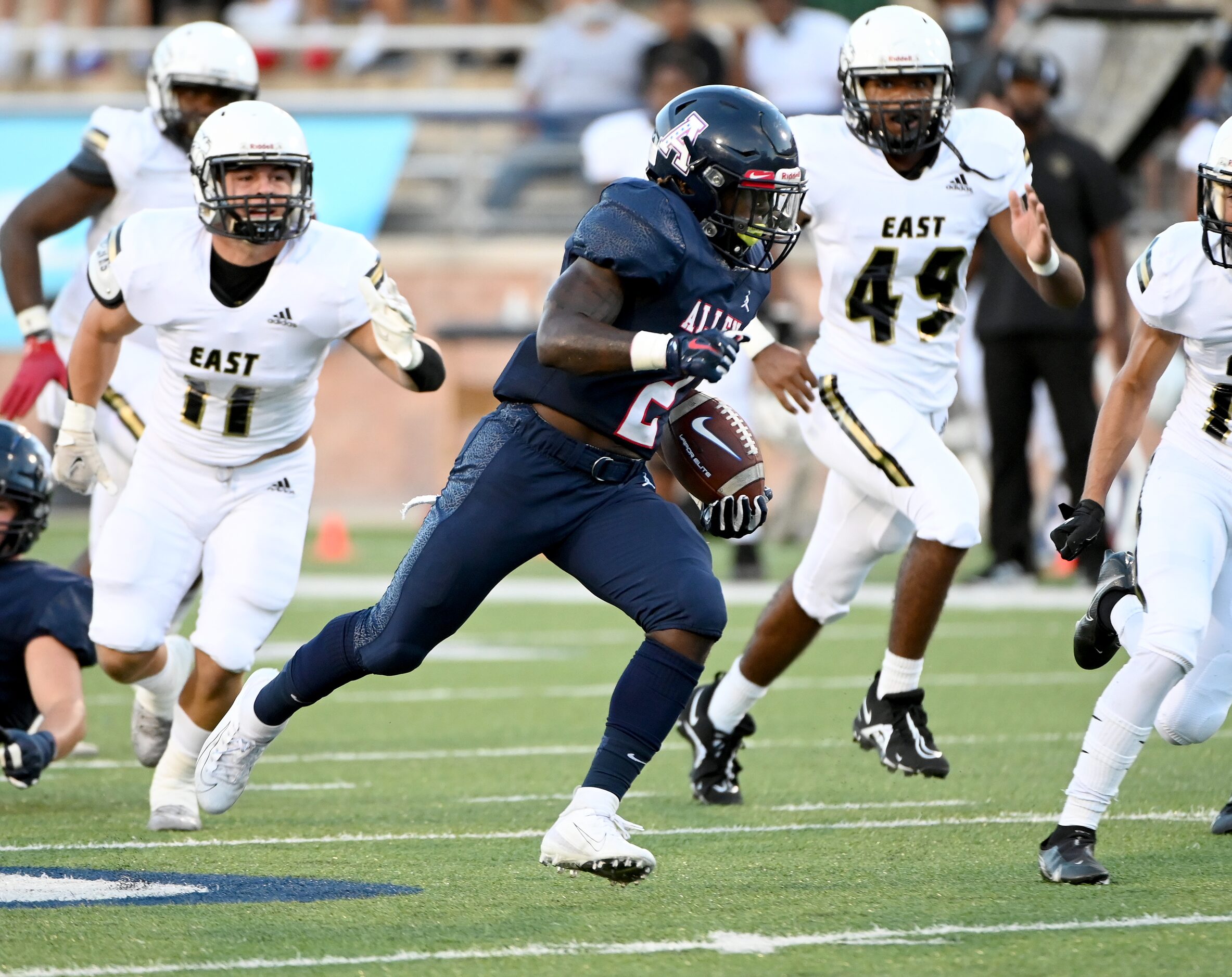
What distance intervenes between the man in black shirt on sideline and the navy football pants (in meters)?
5.44

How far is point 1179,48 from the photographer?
12.3 meters

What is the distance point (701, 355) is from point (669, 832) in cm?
148

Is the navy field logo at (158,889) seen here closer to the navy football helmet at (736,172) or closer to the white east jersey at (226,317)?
the white east jersey at (226,317)

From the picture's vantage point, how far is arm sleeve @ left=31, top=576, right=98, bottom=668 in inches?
199

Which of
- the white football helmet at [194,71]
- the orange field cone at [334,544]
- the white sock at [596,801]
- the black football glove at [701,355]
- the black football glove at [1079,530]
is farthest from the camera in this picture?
the orange field cone at [334,544]

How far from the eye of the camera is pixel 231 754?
4.40 metres

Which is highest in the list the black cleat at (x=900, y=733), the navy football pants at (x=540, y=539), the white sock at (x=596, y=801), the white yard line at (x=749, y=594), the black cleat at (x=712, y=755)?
the navy football pants at (x=540, y=539)

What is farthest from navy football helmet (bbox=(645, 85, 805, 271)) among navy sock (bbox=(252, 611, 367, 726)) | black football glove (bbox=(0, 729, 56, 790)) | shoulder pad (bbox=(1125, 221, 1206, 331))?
black football glove (bbox=(0, 729, 56, 790))

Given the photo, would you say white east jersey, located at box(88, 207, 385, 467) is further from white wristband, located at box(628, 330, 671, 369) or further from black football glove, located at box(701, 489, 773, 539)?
white wristband, located at box(628, 330, 671, 369)

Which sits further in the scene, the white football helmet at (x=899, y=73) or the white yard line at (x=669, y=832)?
the white football helmet at (x=899, y=73)

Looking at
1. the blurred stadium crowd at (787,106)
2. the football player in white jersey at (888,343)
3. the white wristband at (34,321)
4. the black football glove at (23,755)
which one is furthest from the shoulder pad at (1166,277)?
the blurred stadium crowd at (787,106)

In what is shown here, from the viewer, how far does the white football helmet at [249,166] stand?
15.3 feet

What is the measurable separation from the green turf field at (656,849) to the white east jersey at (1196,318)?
2.92ft

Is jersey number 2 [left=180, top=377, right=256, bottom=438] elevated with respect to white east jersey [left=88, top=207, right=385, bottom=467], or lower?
lower
